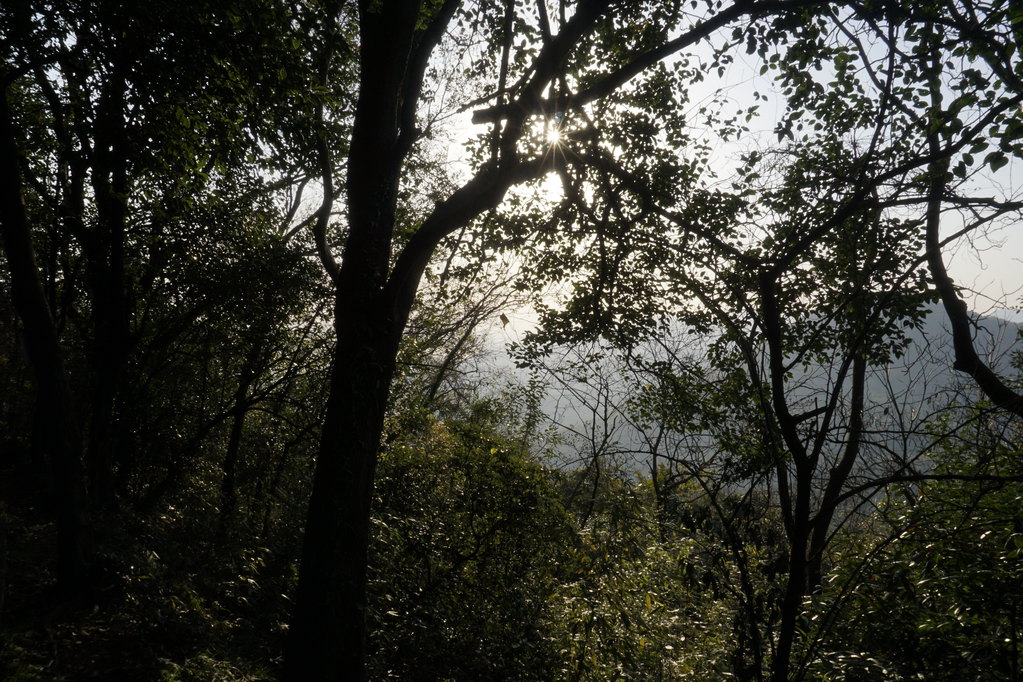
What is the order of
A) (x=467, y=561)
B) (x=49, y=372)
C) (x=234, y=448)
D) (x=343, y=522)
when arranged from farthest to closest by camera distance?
1. (x=234, y=448)
2. (x=467, y=561)
3. (x=49, y=372)
4. (x=343, y=522)

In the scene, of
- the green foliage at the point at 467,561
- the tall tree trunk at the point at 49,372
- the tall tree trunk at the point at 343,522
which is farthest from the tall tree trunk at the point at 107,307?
the tall tree trunk at the point at 343,522

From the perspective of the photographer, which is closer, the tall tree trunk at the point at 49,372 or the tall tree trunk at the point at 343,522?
the tall tree trunk at the point at 343,522

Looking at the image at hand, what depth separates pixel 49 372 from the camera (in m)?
5.24

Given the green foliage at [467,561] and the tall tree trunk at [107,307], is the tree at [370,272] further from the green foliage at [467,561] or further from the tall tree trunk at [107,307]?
the tall tree trunk at [107,307]

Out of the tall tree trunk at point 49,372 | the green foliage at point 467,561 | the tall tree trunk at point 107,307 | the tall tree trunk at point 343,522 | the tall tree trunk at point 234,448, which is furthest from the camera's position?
the tall tree trunk at point 234,448

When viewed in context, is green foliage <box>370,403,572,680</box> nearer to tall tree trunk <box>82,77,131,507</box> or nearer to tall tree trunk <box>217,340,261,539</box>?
tall tree trunk <box>217,340,261,539</box>

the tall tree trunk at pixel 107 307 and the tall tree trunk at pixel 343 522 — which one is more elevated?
the tall tree trunk at pixel 107 307

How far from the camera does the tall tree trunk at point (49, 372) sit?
16.7 feet

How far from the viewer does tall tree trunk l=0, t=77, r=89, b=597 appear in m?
5.08

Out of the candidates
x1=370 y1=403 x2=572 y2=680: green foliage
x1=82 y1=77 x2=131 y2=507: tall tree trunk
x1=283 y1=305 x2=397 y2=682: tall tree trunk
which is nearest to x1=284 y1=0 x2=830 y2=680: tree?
x1=283 y1=305 x2=397 y2=682: tall tree trunk

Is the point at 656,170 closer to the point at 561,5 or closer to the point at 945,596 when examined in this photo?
the point at 561,5

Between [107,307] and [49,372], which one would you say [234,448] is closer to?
[107,307]

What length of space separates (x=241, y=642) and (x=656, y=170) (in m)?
5.76

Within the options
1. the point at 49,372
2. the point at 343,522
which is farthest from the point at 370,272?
the point at 49,372
